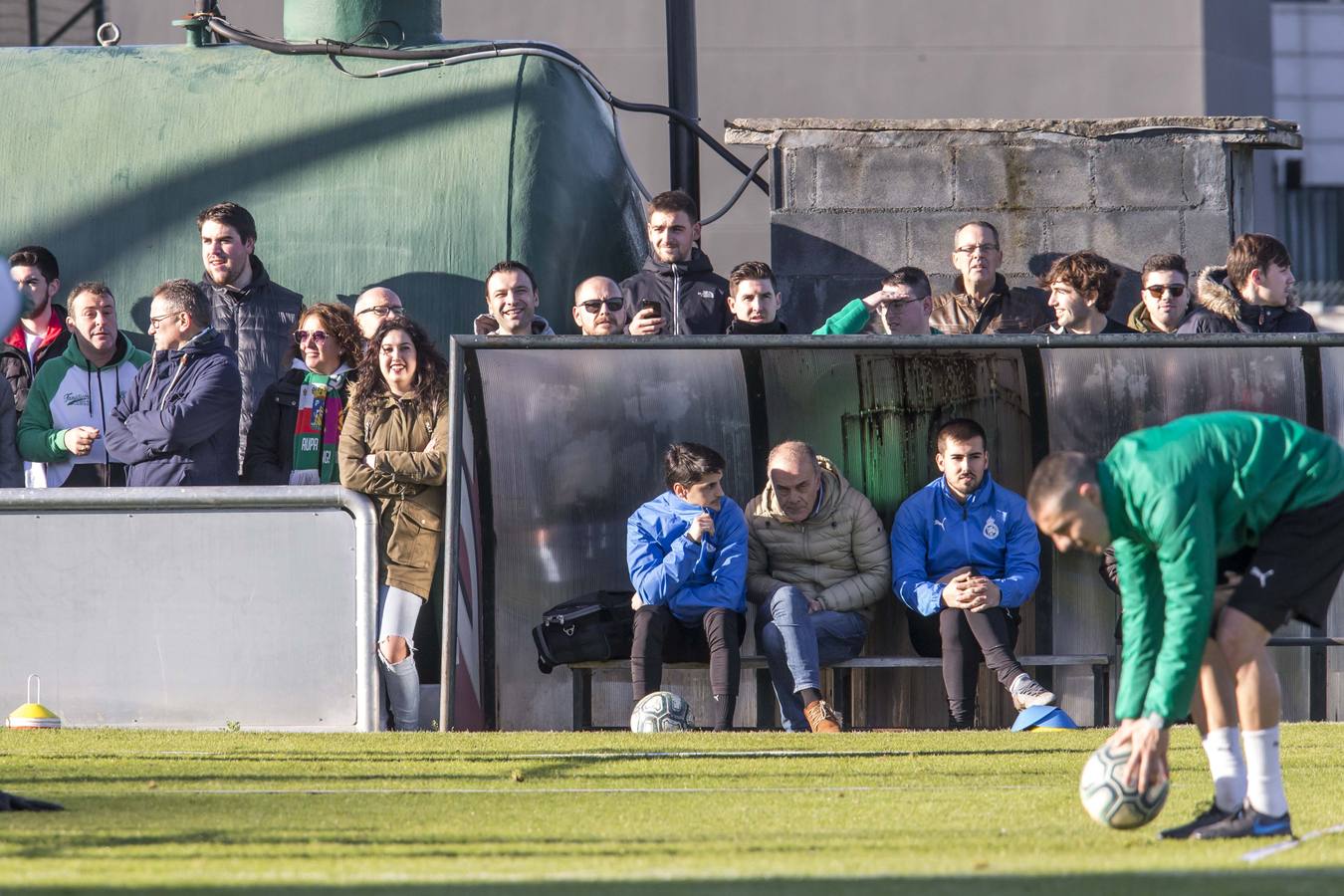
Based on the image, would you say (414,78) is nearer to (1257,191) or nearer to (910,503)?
(910,503)

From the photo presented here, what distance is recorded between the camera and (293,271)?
11977 mm

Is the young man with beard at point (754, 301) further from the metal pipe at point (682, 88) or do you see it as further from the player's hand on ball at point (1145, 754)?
the player's hand on ball at point (1145, 754)

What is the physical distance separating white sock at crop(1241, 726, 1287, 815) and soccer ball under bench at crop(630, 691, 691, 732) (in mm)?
3789

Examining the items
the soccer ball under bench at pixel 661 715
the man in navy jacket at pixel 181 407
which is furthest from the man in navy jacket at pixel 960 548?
the man in navy jacket at pixel 181 407

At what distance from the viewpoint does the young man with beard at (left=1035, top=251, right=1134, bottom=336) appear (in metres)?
10.4

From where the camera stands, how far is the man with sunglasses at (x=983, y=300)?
1084cm

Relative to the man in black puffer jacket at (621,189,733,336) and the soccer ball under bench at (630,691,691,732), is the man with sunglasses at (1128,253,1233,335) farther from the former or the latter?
the soccer ball under bench at (630,691,691,732)

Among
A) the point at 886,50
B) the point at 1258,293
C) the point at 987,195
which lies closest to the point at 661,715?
the point at 1258,293

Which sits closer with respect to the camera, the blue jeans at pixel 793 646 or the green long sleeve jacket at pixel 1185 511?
the green long sleeve jacket at pixel 1185 511

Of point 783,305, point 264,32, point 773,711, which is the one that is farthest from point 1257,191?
point 773,711

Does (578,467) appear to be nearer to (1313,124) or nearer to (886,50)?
(886,50)

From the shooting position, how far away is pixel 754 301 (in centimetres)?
1045

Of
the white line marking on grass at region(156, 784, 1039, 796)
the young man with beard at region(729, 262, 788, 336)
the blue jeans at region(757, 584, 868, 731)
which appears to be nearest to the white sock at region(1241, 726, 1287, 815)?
the white line marking on grass at region(156, 784, 1039, 796)

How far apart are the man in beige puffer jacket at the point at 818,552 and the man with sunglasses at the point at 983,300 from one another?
3.64 feet
